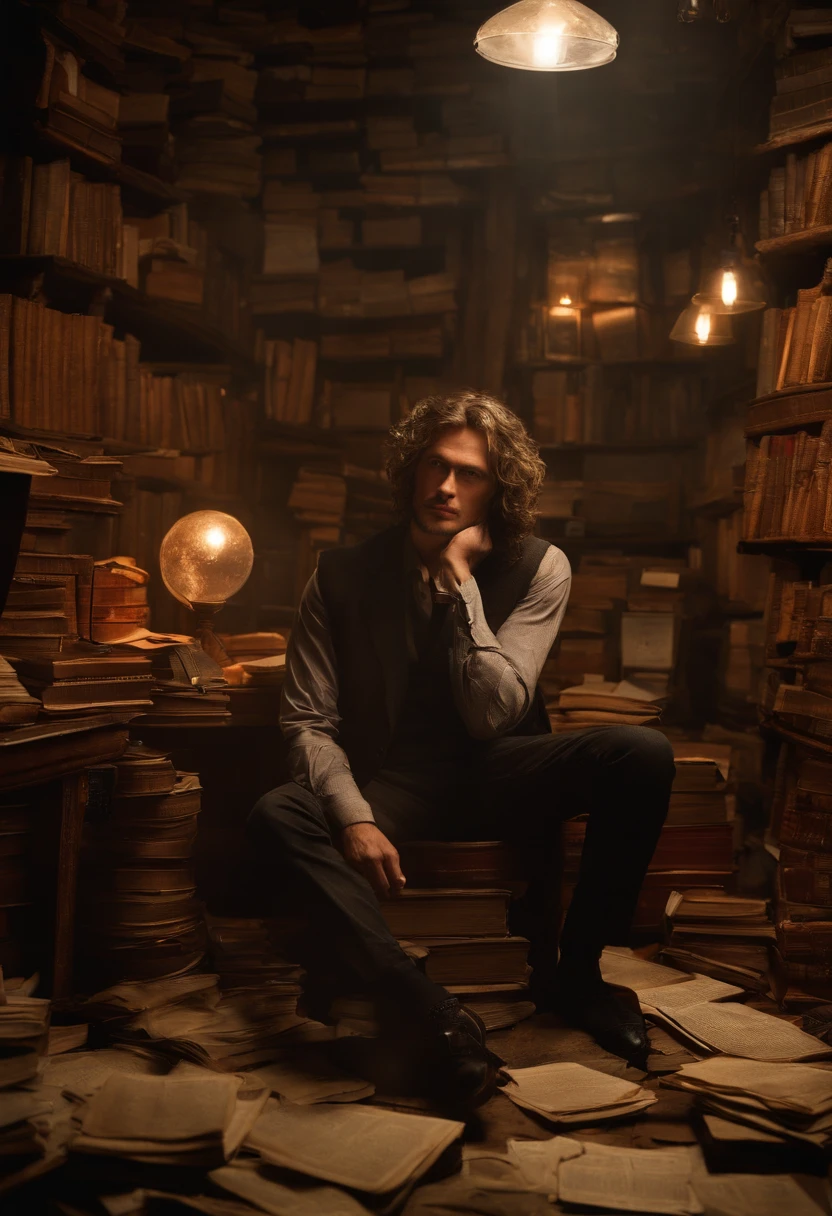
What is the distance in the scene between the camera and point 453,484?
118 inches

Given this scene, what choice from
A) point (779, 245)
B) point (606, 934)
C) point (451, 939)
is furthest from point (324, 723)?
point (779, 245)

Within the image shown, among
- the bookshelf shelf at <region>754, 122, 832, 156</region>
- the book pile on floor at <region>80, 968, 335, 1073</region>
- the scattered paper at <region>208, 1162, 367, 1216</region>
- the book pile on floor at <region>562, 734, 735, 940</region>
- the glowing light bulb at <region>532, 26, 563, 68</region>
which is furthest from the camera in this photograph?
the bookshelf shelf at <region>754, 122, 832, 156</region>

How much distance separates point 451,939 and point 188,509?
105 inches

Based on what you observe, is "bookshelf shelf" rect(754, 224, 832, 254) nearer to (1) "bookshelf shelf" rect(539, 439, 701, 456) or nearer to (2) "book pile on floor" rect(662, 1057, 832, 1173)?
(1) "bookshelf shelf" rect(539, 439, 701, 456)

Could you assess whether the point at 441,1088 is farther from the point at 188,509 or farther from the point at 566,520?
the point at 566,520

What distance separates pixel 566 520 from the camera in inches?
219

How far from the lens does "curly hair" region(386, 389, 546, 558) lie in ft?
9.98

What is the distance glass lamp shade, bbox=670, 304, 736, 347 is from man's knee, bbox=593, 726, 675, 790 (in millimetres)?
2395

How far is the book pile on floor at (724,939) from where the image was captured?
2.99 metres

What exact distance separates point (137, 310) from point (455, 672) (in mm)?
2428

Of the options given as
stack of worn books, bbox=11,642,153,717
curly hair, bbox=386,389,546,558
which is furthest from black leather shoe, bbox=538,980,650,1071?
stack of worn books, bbox=11,642,153,717

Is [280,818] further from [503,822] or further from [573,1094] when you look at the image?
[573,1094]

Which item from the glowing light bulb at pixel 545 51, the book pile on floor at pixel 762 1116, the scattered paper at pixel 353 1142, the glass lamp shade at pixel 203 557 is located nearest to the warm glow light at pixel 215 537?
the glass lamp shade at pixel 203 557

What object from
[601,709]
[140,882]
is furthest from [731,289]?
[140,882]
